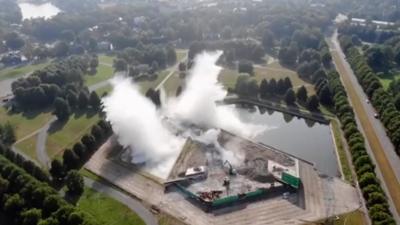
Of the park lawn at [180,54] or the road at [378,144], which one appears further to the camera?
the park lawn at [180,54]

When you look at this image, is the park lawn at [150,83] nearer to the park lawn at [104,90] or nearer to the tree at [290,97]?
the park lawn at [104,90]

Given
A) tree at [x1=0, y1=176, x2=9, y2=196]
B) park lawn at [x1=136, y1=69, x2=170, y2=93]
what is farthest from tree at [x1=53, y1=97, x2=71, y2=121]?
tree at [x1=0, y1=176, x2=9, y2=196]

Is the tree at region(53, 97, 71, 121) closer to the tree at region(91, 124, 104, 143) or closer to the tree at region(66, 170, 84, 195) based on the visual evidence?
the tree at region(91, 124, 104, 143)

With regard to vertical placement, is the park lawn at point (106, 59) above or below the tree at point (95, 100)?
below

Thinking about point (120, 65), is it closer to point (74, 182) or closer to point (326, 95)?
point (326, 95)

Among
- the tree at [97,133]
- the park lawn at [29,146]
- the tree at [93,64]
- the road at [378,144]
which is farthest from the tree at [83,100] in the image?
the road at [378,144]
